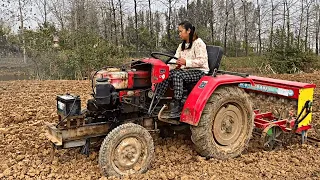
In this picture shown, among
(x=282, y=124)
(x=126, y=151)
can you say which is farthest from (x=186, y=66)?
(x=282, y=124)

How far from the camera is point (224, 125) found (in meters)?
4.41

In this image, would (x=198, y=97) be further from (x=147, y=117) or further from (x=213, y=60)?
(x=213, y=60)

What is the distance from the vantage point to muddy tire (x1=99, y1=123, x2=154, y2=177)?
3502 mm

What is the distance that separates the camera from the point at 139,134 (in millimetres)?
3705

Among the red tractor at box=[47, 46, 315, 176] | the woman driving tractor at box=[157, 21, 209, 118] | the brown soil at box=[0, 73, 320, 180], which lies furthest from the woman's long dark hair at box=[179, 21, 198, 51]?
the brown soil at box=[0, 73, 320, 180]

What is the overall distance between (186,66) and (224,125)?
91cm

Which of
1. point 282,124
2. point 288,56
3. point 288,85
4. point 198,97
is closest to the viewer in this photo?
point 198,97

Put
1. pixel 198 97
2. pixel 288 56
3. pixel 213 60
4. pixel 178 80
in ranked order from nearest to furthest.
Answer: pixel 198 97 < pixel 178 80 < pixel 213 60 < pixel 288 56

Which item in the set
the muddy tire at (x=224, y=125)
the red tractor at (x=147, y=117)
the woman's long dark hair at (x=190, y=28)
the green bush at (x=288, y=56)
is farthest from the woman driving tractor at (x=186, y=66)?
the green bush at (x=288, y=56)

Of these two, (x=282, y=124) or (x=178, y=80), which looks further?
(x=282, y=124)

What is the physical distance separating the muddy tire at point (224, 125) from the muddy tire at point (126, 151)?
0.71 m

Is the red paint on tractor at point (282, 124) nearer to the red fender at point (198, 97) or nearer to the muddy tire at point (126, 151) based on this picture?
the red fender at point (198, 97)

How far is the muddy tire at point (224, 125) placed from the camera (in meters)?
4.12

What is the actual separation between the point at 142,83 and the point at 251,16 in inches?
1365
